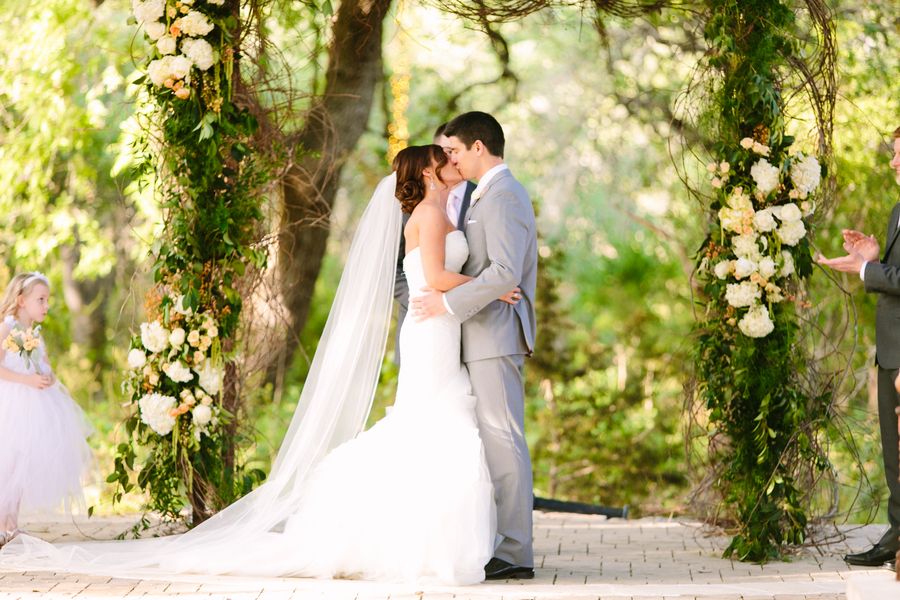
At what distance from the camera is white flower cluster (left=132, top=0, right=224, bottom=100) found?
5.54 meters

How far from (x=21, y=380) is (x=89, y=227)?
5.77m

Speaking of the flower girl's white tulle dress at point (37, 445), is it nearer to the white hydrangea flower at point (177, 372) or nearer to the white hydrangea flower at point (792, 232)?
the white hydrangea flower at point (177, 372)

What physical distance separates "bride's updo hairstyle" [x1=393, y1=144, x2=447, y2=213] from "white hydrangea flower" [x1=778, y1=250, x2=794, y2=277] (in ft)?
5.75

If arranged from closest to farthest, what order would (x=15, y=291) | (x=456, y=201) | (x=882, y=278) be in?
(x=882, y=278), (x=15, y=291), (x=456, y=201)

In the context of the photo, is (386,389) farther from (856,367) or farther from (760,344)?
(760,344)

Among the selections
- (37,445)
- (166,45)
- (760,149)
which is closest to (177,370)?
(37,445)

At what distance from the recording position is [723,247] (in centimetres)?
570

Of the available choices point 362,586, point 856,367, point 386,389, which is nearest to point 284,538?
point 362,586

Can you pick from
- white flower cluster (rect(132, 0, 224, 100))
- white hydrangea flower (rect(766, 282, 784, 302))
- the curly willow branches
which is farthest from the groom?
white flower cluster (rect(132, 0, 224, 100))

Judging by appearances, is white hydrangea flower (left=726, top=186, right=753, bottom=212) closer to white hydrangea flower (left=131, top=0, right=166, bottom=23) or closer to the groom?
the groom

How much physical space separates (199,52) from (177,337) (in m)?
1.42

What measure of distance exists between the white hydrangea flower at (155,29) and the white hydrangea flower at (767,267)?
3179mm

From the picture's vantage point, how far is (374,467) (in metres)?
5.00

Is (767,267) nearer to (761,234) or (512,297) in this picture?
(761,234)
